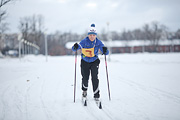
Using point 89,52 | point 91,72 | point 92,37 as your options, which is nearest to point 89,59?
point 89,52

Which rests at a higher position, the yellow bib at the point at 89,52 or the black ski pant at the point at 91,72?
the yellow bib at the point at 89,52

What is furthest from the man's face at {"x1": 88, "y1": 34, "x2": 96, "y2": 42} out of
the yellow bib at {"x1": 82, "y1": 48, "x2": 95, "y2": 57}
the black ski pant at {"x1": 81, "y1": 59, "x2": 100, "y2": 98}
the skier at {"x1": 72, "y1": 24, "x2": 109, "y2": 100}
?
the black ski pant at {"x1": 81, "y1": 59, "x2": 100, "y2": 98}

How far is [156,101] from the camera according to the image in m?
3.67

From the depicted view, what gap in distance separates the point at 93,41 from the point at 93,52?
12.4 inches

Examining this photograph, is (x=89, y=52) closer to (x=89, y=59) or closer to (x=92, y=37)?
(x=89, y=59)

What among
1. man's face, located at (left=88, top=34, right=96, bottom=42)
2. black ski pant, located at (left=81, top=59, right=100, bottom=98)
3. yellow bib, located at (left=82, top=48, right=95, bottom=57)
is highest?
man's face, located at (left=88, top=34, right=96, bottom=42)

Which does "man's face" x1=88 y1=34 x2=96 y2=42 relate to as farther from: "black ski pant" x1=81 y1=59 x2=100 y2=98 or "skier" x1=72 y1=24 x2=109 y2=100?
"black ski pant" x1=81 y1=59 x2=100 y2=98

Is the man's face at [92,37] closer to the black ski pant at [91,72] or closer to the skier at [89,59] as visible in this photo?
the skier at [89,59]

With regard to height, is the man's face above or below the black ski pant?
above

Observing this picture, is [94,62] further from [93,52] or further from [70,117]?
[70,117]

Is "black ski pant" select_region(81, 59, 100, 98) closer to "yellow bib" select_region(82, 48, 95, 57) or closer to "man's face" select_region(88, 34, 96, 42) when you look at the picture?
"yellow bib" select_region(82, 48, 95, 57)

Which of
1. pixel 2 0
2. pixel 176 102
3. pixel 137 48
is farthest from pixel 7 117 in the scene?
pixel 137 48

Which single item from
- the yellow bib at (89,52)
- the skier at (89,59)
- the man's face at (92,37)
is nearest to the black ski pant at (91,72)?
the skier at (89,59)

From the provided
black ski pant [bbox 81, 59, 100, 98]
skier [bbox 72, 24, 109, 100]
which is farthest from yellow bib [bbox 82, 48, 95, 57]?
black ski pant [bbox 81, 59, 100, 98]
